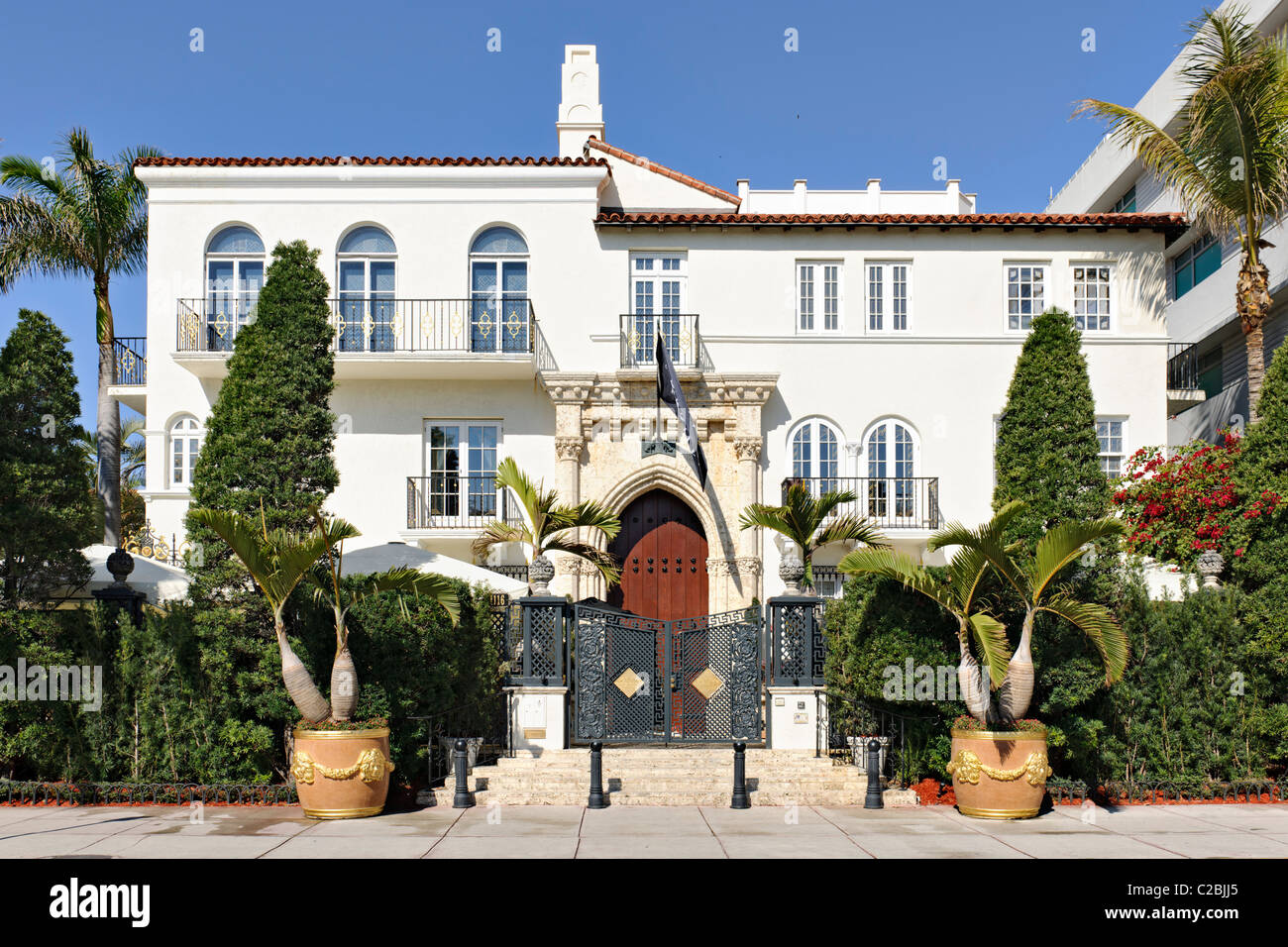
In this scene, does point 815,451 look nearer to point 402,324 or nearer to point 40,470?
point 402,324

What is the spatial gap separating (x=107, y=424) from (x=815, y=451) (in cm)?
1437

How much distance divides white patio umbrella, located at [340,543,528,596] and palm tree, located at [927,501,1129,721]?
21.4 ft

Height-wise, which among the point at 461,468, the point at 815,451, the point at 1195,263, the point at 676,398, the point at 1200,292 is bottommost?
the point at 461,468

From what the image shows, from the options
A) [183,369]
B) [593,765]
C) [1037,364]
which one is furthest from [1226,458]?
[183,369]

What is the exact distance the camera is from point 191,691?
1302cm

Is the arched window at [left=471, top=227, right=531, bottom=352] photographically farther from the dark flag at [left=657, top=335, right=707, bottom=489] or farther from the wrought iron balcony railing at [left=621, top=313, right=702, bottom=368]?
the dark flag at [left=657, top=335, right=707, bottom=489]

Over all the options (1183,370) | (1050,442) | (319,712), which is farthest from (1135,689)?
(1183,370)

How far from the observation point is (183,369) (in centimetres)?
2100

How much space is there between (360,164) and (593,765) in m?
13.6

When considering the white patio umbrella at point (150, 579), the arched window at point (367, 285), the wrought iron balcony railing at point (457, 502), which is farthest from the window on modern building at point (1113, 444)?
the white patio umbrella at point (150, 579)

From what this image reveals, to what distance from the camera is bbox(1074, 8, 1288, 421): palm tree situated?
728 inches

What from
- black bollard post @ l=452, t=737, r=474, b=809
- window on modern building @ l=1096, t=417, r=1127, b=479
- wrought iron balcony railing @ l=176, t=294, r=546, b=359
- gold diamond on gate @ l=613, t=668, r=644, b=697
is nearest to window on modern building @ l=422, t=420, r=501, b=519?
wrought iron balcony railing @ l=176, t=294, r=546, b=359

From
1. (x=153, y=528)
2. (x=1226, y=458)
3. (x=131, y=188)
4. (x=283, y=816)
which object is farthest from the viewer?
(x=131, y=188)

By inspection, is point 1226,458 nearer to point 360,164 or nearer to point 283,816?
point 283,816
